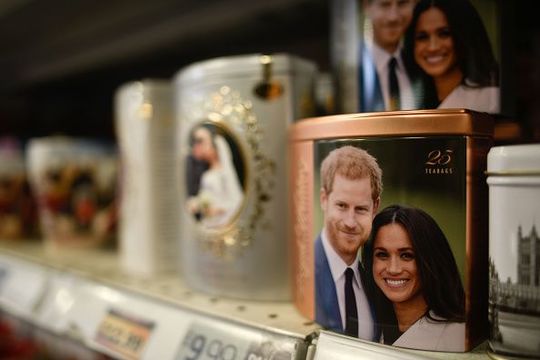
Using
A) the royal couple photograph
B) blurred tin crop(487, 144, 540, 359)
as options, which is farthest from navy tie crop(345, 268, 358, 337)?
blurred tin crop(487, 144, 540, 359)

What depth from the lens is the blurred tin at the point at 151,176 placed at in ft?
2.19

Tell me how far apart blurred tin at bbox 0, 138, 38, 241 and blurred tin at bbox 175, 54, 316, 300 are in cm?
60

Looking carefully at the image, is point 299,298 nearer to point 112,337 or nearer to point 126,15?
point 112,337

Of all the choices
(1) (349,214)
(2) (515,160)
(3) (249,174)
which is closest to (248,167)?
(3) (249,174)

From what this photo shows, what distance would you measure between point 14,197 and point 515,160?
0.94 metres

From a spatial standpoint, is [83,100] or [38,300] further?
[83,100]

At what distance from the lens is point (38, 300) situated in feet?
2.24

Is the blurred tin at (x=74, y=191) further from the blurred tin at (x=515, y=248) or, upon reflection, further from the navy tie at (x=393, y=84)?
the blurred tin at (x=515, y=248)

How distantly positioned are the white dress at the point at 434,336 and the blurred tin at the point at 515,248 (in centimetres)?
3

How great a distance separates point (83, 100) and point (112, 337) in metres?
1.12

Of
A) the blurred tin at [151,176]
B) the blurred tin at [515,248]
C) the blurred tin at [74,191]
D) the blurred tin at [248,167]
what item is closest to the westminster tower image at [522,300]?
the blurred tin at [515,248]

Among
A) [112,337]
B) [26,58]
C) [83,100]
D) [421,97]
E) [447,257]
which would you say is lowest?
[112,337]

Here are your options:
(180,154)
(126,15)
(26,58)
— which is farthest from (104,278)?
(26,58)

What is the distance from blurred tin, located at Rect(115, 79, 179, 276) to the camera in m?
0.67
